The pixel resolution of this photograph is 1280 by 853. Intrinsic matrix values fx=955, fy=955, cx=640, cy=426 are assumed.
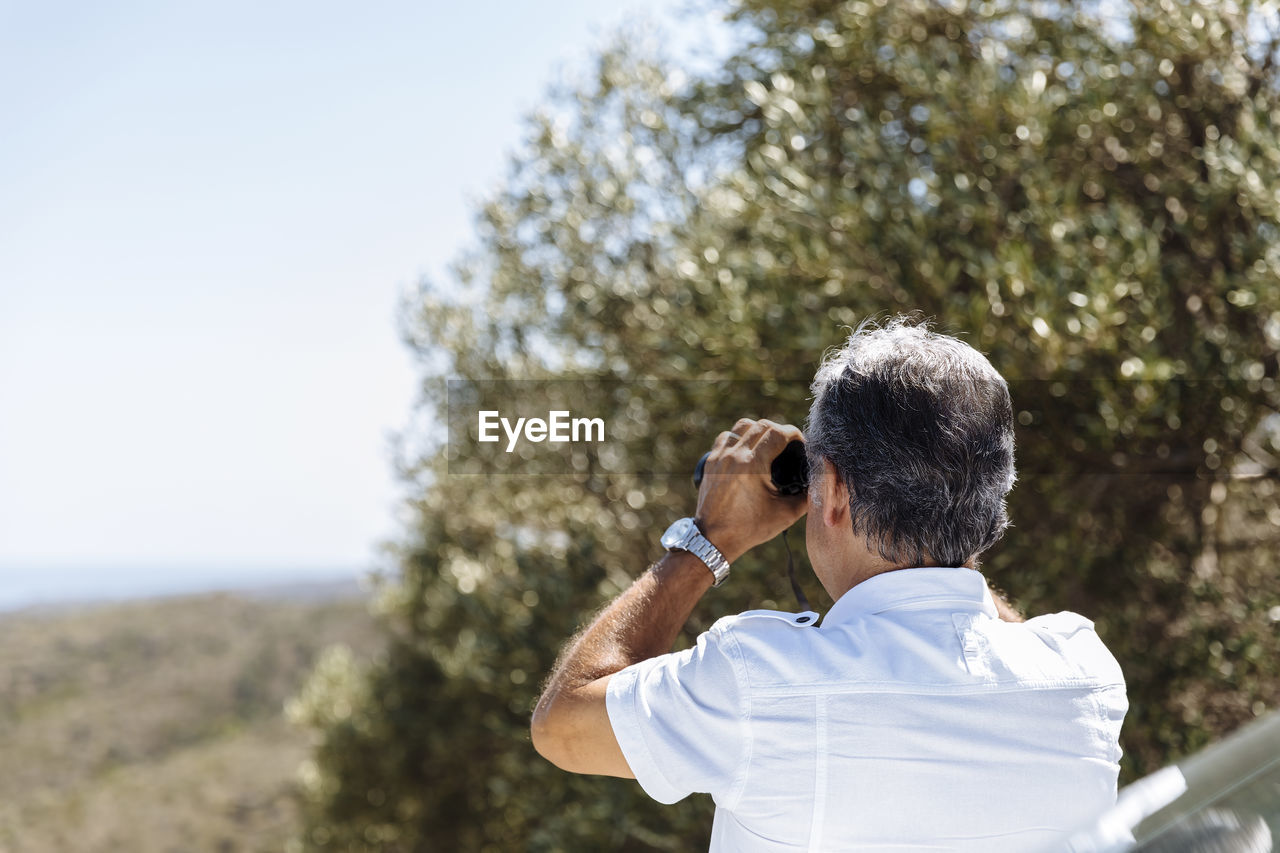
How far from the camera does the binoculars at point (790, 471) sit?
1685 mm

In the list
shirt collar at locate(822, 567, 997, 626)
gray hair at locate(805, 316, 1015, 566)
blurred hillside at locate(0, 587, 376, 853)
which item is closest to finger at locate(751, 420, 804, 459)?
gray hair at locate(805, 316, 1015, 566)


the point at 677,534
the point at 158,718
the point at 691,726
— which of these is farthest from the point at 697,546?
the point at 158,718

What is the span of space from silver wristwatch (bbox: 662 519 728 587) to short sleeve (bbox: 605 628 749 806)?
27 cm

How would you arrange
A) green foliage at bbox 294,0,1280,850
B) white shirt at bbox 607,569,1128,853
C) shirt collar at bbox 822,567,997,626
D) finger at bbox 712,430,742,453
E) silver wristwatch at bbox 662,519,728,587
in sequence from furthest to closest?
1. green foliage at bbox 294,0,1280,850
2. finger at bbox 712,430,742,453
3. silver wristwatch at bbox 662,519,728,587
4. shirt collar at bbox 822,567,997,626
5. white shirt at bbox 607,569,1128,853

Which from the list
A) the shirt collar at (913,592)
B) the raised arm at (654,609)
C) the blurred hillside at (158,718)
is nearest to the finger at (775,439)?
the raised arm at (654,609)

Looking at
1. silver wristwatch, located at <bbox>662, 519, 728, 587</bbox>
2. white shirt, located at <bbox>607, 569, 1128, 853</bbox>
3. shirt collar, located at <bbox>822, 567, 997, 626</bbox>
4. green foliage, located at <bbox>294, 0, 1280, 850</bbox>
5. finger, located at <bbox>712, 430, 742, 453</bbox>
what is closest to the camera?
white shirt, located at <bbox>607, 569, 1128, 853</bbox>

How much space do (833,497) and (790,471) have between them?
0.18 m

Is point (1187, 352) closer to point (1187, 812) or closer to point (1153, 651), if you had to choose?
point (1153, 651)

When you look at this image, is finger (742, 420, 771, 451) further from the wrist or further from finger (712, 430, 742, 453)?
the wrist

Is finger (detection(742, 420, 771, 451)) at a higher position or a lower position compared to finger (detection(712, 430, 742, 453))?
higher

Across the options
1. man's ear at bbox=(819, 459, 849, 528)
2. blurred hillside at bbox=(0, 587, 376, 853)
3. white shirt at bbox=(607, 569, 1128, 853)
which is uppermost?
man's ear at bbox=(819, 459, 849, 528)

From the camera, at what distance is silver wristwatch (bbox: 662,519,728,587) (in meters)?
1.67

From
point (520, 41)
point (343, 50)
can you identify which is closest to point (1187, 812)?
point (520, 41)

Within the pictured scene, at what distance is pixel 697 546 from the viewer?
66.2 inches
